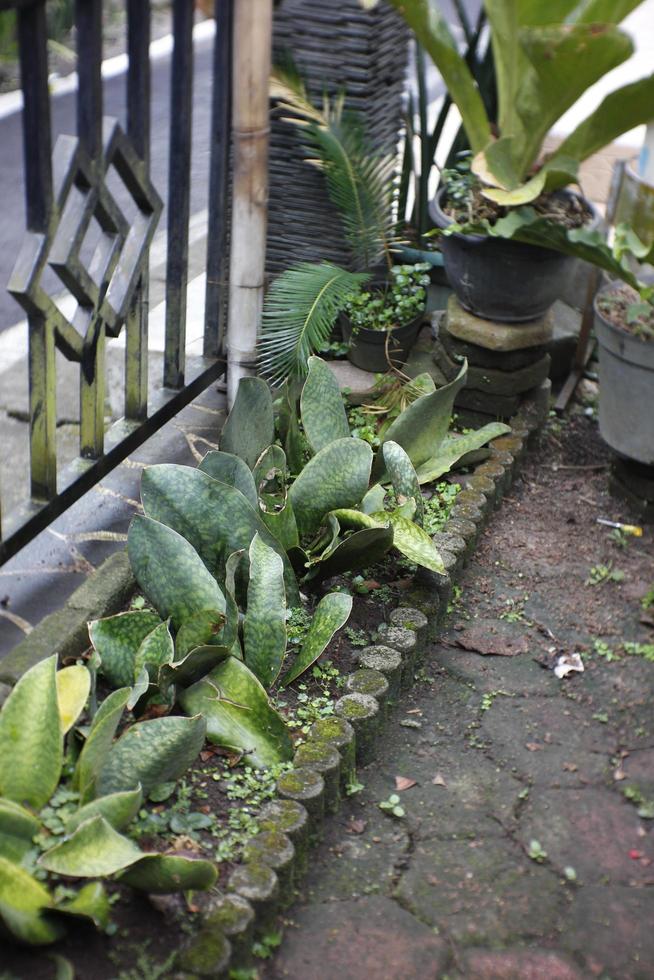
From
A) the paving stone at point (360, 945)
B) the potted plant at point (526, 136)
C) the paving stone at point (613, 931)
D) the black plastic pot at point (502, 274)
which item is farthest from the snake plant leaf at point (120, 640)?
the black plastic pot at point (502, 274)

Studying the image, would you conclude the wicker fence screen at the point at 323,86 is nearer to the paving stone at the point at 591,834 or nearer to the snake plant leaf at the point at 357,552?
the snake plant leaf at the point at 357,552

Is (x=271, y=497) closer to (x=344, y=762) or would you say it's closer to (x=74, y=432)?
(x=344, y=762)

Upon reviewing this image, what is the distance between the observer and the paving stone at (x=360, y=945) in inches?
84.7

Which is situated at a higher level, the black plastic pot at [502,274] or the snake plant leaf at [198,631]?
the black plastic pot at [502,274]

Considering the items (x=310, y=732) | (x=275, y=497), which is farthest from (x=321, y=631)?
(x=275, y=497)

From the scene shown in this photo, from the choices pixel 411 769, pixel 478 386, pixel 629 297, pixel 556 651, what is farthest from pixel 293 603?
pixel 629 297

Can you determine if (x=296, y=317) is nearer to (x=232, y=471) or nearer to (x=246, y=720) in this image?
(x=232, y=471)

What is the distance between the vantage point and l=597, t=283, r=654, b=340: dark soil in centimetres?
342

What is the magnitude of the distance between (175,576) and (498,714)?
948mm

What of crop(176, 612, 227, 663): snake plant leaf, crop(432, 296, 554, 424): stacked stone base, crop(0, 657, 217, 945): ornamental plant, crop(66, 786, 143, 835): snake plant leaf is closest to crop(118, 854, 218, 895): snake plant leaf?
crop(0, 657, 217, 945): ornamental plant

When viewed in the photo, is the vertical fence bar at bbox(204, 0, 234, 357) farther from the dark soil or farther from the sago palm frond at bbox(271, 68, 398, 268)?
the dark soil

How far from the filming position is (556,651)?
312 centimetres

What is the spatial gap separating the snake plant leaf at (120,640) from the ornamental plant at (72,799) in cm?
13

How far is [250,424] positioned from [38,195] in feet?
3.04
